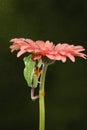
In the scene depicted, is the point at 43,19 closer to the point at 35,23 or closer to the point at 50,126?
the point at 35,23

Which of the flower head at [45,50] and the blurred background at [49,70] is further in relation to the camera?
the blurred background at [49,70]

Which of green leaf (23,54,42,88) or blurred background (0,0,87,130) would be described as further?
blurred background (0,0,87,130)

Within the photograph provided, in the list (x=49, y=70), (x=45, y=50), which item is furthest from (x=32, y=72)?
(x=49, y=70)

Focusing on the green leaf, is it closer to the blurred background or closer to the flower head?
the flower head

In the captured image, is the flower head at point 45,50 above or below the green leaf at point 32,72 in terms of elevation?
above

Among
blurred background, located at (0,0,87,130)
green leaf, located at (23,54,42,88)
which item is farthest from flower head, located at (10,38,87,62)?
blurred background, located at (0,0,87,130)

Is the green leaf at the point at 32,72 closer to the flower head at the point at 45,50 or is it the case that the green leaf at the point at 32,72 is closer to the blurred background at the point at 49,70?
the flower head at the point at 45,50

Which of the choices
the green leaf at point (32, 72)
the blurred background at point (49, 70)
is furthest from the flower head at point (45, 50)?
the blurred background at point (49, 70)

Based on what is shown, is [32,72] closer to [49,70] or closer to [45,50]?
[45,50]

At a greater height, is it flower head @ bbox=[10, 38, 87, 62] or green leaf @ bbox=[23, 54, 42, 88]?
flower head @ bbox=[10, 38, 87, 62]
